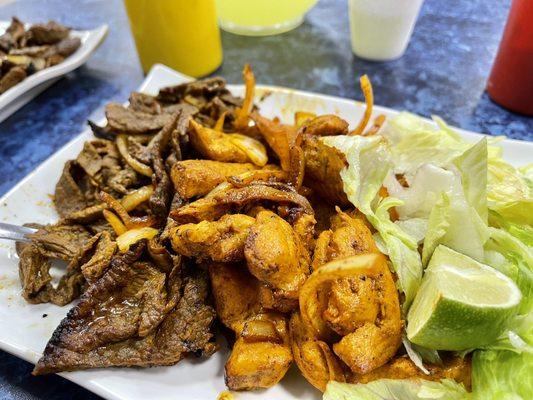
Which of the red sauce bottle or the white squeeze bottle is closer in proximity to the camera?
the red sauce bottle

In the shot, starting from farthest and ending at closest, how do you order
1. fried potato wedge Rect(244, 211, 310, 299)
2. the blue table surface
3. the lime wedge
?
the blue table surface → fried potato wedge Rect(244, 211, 310, 299) → the lime wedge

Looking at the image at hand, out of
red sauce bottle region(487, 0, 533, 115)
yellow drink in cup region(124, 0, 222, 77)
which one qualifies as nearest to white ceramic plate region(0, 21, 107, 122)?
yellow drink in cup region(124, 0, 222, 77)

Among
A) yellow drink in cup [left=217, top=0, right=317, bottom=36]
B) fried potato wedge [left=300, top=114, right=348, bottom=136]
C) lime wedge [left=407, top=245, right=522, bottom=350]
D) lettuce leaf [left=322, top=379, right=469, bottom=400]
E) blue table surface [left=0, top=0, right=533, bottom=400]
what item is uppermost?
fried potato wedge [left=300, top=114, right=348, bottom=136]

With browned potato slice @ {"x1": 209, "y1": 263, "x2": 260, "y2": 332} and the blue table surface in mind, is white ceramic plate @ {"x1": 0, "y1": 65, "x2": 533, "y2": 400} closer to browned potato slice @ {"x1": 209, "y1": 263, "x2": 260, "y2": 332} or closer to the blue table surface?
browned potato slice @ {"x1": 209, "y1": 263, "x2": 260, "y2": 332}

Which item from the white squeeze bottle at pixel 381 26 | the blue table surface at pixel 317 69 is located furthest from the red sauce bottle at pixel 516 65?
the white squeeze bottle at pixel 381 26

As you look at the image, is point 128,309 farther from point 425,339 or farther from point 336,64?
point 336,64
